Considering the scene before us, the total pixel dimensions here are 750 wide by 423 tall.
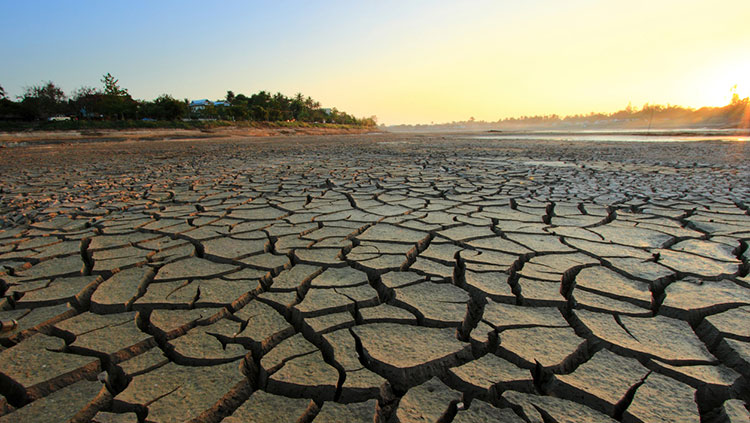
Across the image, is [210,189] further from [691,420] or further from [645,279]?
[691,420]

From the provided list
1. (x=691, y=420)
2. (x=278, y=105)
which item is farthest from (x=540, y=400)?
(x=278, y=105)

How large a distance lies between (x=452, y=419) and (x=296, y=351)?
545 mm

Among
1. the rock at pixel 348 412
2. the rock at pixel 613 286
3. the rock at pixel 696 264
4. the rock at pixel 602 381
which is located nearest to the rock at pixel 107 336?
the rock at pixel 348 412

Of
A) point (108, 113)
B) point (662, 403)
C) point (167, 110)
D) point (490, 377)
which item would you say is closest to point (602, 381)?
point (662, 403)

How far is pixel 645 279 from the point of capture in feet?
5.82

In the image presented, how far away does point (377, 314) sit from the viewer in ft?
4.87

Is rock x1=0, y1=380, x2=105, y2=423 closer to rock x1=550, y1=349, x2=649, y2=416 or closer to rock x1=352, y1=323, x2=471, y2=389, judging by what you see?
rock x1=352, y1=323, x2=471, y2=389

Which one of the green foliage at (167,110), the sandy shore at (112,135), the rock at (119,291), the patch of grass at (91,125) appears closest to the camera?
the rock at (119,291)

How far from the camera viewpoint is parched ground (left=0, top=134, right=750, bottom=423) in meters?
1.04

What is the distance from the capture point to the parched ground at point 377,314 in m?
1.04

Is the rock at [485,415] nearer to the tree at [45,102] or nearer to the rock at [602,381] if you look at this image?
the rock at [602,381]

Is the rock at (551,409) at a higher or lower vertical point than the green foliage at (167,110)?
lower

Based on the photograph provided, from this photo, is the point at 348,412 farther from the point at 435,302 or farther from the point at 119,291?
the point at 119,291

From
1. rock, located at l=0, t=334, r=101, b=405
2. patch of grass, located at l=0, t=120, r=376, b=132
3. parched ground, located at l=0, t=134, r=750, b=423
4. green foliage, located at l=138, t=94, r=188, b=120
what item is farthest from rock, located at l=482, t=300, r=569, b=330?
green foliage, located at l=138, t=94, r=188, b=120
